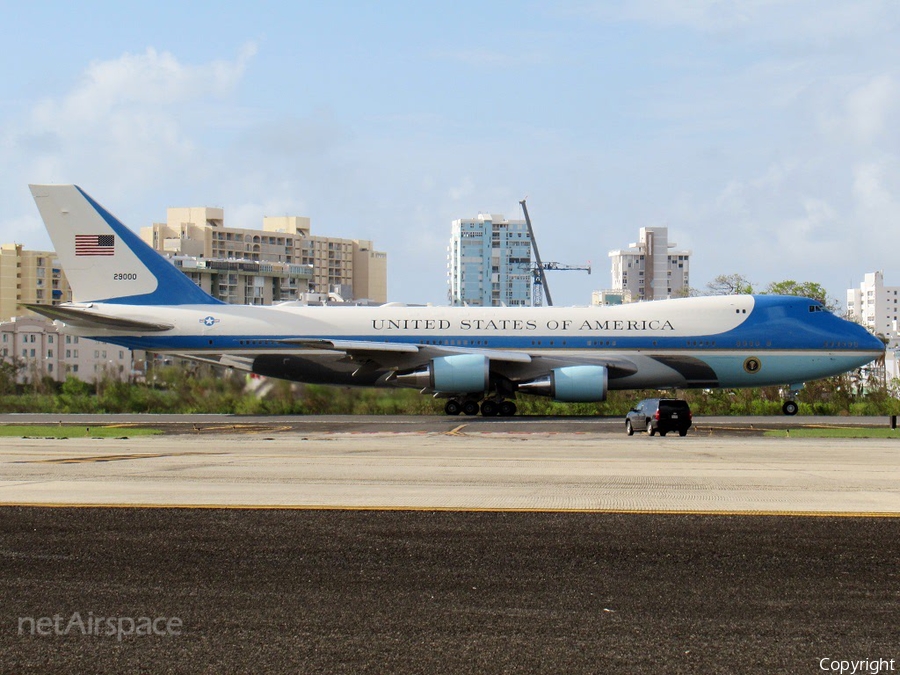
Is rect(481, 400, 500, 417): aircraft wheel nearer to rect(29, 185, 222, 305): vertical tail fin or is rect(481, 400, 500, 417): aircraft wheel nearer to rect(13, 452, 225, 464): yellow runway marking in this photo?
rect(29, 185, 222, 305): vertical tail fin

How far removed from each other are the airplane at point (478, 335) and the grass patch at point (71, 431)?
6.75 meters

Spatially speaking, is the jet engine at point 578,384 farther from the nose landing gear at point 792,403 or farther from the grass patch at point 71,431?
the grass patch at point 71,431

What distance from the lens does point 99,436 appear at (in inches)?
1067

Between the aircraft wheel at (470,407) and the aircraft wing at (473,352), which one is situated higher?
the aircraft wing at (473,352)

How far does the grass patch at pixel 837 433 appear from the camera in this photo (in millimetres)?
26984

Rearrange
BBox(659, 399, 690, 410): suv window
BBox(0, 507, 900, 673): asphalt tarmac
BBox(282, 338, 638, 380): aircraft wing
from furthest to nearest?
1. BBox(282, 338, 638, 380): aircraft wing
2. BBox(659, 399, 690, 410): suv window
3. BBox(0, 507, 900, 673): asphalt tarmac

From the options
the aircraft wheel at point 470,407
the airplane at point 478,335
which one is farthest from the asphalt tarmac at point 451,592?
the aircraft wheel at point 470,407

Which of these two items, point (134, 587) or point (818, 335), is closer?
point (134, 587)

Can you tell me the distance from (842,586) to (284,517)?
19.6 ft

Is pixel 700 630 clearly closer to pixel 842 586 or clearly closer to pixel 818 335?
pixel 842 586

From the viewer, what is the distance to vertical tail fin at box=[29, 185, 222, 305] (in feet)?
130

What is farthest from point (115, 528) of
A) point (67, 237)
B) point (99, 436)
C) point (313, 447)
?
point (67, 237)

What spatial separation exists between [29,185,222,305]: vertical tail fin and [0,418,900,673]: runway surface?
936 inches

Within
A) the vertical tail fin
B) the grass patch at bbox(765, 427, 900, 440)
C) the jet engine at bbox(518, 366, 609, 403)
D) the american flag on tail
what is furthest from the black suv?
the american flag on tail
